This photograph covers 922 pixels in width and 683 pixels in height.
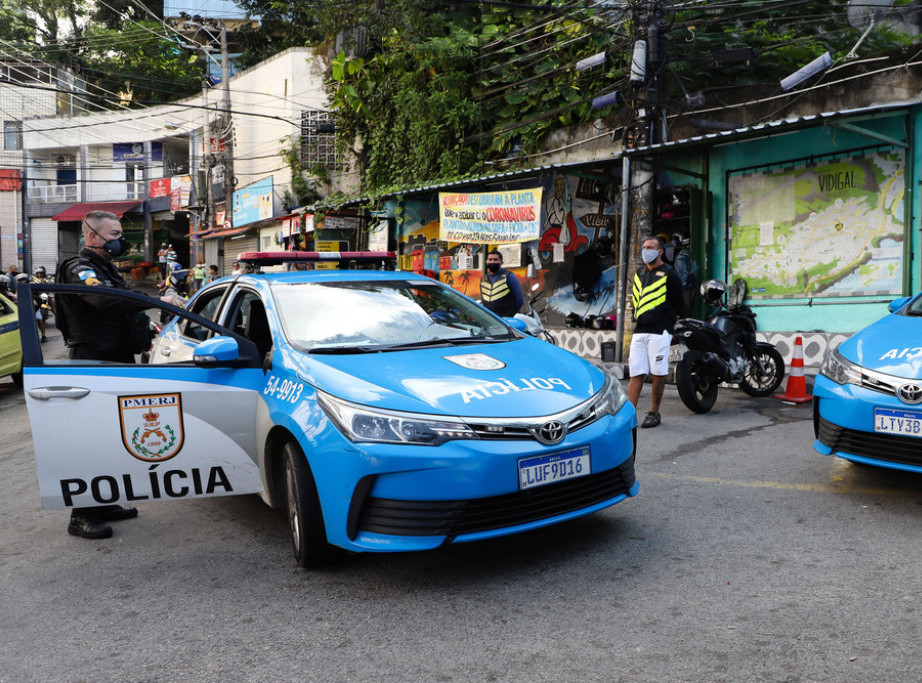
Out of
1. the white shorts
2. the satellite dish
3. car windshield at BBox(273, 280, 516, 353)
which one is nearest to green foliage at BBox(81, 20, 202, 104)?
the satellite dish

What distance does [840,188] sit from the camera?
34.4ft

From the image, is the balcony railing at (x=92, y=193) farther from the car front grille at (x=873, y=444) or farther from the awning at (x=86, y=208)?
the car front grille at (x=873, y=444)

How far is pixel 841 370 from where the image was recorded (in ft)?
16.1

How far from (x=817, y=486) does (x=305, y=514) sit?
336 cm

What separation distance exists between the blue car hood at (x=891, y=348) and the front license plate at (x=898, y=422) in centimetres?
22

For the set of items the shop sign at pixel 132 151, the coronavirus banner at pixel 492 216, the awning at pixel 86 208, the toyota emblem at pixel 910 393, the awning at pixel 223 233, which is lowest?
the toyota emblem at pixel 910 393

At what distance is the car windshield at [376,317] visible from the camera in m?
4.25

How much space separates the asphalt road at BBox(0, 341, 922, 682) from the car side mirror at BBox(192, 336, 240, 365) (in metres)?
1.03

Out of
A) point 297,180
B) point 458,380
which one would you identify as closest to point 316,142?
point 297,180

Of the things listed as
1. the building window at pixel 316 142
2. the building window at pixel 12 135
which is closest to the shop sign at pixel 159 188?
the building window at pixel 12 135

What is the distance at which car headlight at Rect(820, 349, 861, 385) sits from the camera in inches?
188

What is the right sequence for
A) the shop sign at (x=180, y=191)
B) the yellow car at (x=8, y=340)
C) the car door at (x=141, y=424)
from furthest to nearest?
the shop sign at (x=180, y=191), the yellow car at (x=8, y=340), the car door at (x=141, y=424)

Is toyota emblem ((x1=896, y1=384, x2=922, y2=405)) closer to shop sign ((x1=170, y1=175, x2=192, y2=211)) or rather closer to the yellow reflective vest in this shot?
the yellow reflective vest

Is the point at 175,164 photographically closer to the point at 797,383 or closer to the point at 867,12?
the point at 867,12
